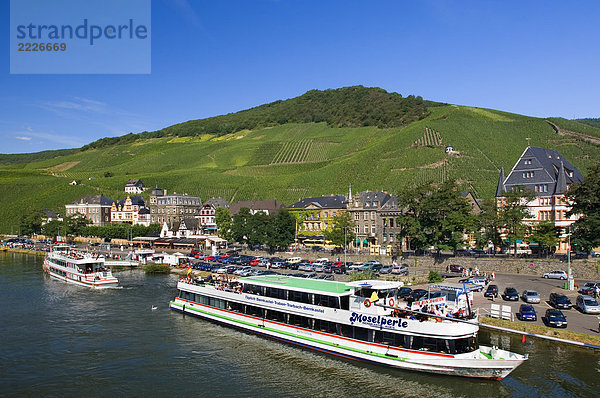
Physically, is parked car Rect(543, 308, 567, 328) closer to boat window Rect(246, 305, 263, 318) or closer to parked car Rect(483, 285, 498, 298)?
parked car Rect(483, 285, 498, 298)

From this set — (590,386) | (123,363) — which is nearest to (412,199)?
(590,386)

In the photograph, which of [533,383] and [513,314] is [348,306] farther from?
[513,314]

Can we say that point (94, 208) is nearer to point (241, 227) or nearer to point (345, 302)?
point (241, 227)

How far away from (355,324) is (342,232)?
2064 inches

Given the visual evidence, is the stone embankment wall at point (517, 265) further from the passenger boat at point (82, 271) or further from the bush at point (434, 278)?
the passenger boat at point (82, 271)

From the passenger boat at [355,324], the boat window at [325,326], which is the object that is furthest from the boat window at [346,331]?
the boat window at [325,326]

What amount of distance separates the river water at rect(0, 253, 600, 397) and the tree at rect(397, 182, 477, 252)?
100 ft

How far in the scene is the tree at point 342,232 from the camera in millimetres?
85938

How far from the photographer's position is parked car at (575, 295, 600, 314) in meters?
41.2

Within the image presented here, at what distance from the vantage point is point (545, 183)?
3211 inches

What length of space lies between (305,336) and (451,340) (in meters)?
11.7

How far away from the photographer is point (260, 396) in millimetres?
29234

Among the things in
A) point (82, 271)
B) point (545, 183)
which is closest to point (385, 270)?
point (545, 183)

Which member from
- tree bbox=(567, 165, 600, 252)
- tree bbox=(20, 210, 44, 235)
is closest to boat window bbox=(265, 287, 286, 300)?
tree bbox=(567, 165, 600, 252)
